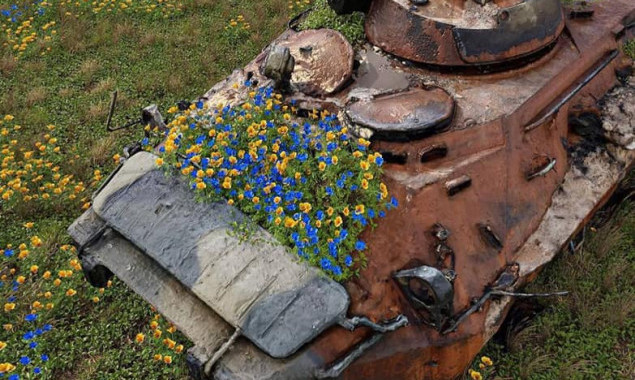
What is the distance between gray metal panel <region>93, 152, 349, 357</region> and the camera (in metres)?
2.79

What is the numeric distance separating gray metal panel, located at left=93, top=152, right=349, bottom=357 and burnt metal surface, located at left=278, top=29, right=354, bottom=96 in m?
1.06

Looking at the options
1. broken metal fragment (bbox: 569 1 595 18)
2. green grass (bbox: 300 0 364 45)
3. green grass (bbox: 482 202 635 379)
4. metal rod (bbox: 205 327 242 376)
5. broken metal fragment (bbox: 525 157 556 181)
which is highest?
green grass (bbox: 300 0 364 45)

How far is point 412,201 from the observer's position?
3252 millimetres

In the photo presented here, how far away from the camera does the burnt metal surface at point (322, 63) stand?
12.5ft

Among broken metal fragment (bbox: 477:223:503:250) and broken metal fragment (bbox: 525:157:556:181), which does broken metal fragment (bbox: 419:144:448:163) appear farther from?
broken metal fragment (bbox: 525:157:556:181)

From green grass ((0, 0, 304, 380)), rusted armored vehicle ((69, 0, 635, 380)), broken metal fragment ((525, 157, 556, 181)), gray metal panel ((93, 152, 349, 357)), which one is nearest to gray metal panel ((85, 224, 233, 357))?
rusted armored vehicle ((69, 0, 635, 380))

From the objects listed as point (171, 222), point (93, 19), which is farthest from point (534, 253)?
point (93, 19)

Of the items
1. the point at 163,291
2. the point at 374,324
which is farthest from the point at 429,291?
the point at 163,291

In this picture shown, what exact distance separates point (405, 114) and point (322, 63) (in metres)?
0.78

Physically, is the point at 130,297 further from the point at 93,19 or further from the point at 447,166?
the point at 93,19

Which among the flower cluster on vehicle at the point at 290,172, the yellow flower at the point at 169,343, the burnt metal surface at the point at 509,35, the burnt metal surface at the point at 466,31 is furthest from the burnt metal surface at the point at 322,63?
the yellow flower at the point at 169,343

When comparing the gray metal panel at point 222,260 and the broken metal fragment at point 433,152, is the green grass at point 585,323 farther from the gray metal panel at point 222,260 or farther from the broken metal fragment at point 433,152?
the gray metal panel at point 222,260

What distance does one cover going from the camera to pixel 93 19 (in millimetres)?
8383

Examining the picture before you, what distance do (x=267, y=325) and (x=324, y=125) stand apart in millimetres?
1296
